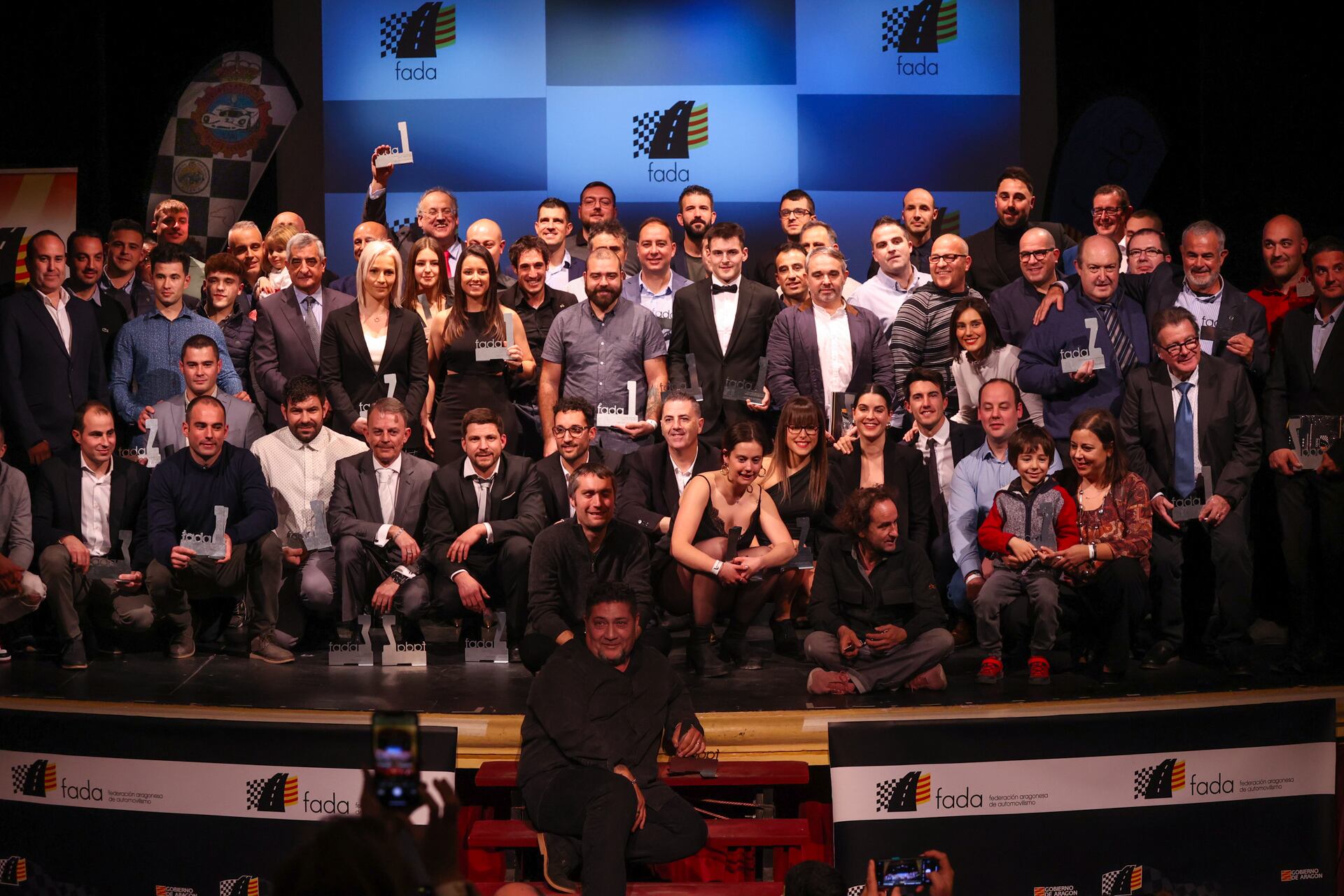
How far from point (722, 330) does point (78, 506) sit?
279cm

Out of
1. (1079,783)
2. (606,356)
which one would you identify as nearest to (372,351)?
(606,356)

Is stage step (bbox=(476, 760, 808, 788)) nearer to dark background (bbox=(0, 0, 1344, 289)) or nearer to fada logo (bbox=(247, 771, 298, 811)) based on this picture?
fada logo (bbox=(247, 771, 298, 811))

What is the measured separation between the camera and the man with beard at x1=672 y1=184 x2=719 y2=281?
700 centimetres

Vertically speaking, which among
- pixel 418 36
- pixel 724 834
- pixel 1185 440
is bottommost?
pixel 724 834

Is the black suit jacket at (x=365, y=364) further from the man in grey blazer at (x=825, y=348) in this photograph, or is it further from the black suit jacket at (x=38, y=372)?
the man in grey blazer at (x=825, y=348)

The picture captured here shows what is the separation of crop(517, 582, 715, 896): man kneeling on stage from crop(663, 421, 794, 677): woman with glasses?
2.40ft

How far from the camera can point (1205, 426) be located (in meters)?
5.47

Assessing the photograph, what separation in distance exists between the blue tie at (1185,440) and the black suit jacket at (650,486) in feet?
5.92

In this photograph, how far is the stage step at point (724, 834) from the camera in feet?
13.9

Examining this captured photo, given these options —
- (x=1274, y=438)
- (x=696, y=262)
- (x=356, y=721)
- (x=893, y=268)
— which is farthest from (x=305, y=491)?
(x=1274, y=438)

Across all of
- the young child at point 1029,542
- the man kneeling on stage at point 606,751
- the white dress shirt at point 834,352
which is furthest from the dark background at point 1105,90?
the man kneeling on stage at point 606,751

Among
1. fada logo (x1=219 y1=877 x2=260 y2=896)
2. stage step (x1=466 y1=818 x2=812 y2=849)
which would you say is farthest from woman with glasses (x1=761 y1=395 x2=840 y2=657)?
fada logo (x1=219 y1=877 x2=260 y2=896)

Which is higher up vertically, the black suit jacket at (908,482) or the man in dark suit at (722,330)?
the man in dark suit at (722,330)

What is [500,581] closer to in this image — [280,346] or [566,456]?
[566,456]
